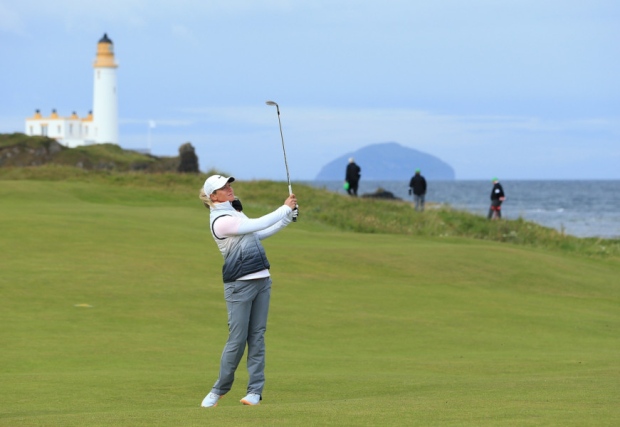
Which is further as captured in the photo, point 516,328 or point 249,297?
point 516,328

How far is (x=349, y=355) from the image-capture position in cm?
1562

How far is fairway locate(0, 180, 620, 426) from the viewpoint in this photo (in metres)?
9.73

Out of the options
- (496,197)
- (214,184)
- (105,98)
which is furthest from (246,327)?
(105,98)

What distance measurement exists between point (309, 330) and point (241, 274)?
7356 mm

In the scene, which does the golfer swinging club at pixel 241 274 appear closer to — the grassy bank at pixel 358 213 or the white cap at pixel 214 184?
the white cap at pixel 214 184

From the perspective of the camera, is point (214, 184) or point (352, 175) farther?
point (352, 175)

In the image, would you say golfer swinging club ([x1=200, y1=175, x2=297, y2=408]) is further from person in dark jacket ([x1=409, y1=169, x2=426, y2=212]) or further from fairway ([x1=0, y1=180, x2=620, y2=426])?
person in dark jacket ([x1=409, y1=169, x2=426, y2=212])

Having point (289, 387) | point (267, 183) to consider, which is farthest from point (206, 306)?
point (267, 183)

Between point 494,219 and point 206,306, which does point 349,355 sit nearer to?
point 206,306

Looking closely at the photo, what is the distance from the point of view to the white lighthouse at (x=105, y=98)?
400 feet

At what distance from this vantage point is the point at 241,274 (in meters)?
10.1

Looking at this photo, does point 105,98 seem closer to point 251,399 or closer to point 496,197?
point 496,197

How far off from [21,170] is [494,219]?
25479 mm

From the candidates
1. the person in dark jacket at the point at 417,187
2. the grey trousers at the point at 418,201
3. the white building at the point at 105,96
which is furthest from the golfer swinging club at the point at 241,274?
the white building at the point at 105,96
